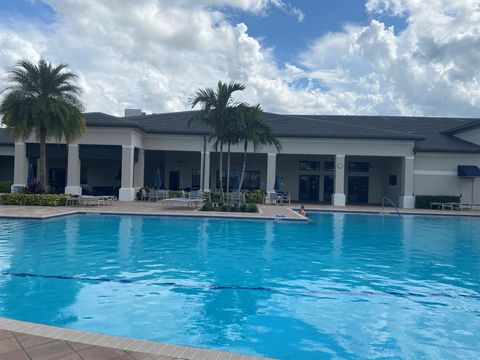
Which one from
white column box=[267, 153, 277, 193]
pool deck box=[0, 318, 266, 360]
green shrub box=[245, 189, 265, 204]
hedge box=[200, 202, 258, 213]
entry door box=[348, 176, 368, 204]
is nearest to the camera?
pool deck box=[0, 318, 266, 360]

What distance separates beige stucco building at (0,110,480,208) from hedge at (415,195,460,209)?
57 cm

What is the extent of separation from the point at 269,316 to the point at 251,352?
1305mm

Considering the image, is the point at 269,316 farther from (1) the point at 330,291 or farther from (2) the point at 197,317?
(1) the point at 330,291

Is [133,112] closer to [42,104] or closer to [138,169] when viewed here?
[138,169]

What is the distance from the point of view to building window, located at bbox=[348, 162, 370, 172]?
111ft

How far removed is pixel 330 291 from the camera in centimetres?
780

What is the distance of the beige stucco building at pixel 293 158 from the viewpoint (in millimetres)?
26922

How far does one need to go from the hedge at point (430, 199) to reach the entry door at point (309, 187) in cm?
831

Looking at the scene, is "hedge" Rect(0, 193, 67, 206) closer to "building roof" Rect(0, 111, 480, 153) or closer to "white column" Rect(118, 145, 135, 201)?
"white column" Rect(118, 145, 135, 201)

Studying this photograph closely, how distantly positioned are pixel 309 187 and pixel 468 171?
1207 centimetres

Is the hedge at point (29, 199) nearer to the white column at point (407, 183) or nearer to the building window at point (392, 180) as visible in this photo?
the white column at point (407, 183)

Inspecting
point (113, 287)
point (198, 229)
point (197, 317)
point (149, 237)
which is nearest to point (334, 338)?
point (197, 317)

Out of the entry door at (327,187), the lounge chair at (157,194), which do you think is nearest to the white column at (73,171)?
the lounge chair at (157,194)

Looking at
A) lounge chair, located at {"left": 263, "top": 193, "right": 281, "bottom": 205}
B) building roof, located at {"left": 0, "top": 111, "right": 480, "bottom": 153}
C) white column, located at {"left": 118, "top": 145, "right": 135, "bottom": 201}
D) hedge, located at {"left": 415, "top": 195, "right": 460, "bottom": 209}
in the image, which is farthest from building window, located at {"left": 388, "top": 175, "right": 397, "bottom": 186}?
white column, located at {"left": 118, "top": 145, "right": 135, "bottom": 201}
